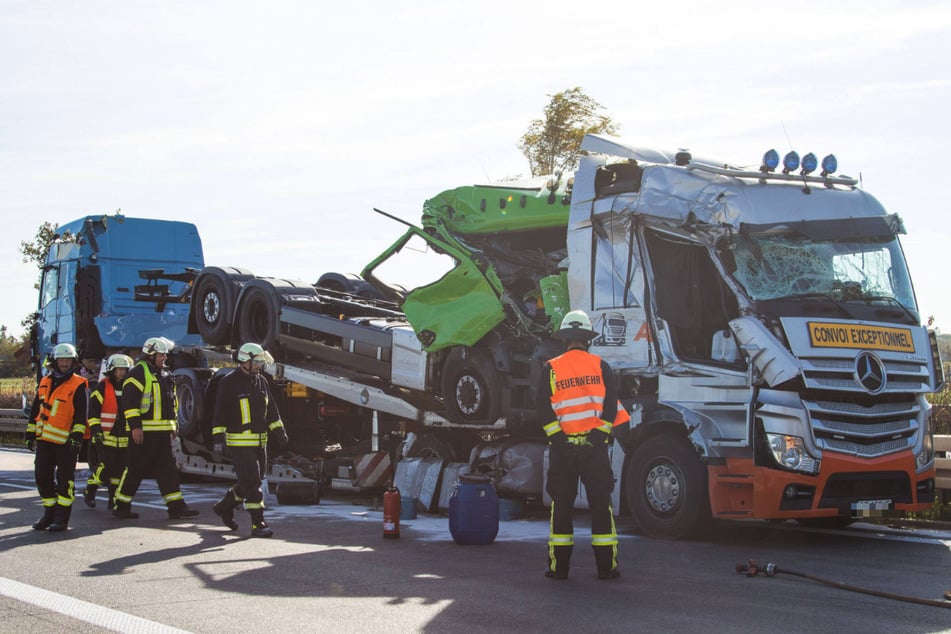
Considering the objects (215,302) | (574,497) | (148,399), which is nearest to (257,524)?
(148,399)

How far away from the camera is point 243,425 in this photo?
1021cm

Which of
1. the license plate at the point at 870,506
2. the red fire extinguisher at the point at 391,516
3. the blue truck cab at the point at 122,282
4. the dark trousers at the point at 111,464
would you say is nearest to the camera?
the license plate at the point at 870,506

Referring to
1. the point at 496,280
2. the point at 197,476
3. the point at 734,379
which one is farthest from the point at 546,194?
the point at 197,476

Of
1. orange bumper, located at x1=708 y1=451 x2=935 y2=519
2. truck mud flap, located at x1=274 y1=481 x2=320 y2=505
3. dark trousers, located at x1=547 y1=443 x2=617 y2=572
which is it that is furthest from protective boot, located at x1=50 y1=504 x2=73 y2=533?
orange bumper, located at x1=708 y1=451 x2=935 y2=519

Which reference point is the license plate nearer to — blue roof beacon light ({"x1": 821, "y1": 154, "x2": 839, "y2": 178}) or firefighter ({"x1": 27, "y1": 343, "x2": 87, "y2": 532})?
blue roof beacon light ({"x1": 821, "y1": 154, "x2": 839, "y2": 178})

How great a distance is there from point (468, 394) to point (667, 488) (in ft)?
9.67

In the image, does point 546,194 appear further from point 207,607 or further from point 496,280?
point 207,607

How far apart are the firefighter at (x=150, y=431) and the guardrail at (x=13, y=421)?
16.4 metres

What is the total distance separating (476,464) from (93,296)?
8122 millimetres

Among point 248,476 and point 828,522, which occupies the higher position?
point 248,476

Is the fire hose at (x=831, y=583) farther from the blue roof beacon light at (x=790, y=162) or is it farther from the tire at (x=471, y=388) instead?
the tire at (x=471, y=388)

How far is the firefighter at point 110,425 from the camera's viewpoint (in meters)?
12.2

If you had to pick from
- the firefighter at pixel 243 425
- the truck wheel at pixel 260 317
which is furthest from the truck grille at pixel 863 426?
the truck wheel at pixel 260 317

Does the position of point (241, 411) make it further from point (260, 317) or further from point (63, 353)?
point (260, 317)
